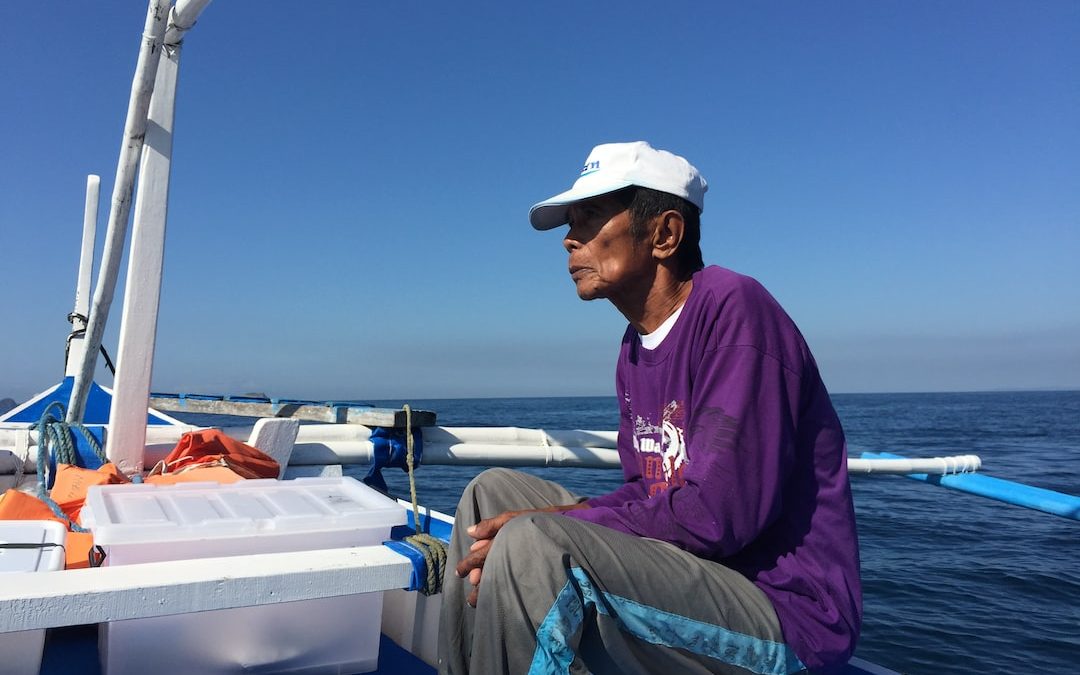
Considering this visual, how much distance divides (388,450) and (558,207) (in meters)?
2.56

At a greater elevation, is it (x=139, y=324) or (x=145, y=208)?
(x=145, y=208)

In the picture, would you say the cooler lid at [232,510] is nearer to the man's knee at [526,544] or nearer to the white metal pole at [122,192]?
the man's knee at [526,544]

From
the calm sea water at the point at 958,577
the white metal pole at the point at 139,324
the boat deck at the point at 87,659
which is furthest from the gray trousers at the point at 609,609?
the calm sea water at the point at 958,577

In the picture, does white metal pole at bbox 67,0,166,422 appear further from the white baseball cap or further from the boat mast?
the white baseball cap

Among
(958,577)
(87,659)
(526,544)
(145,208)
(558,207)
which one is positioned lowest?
(958,577)

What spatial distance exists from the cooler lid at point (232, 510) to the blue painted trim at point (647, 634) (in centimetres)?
65

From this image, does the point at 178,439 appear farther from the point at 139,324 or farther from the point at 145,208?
the point at 145,208

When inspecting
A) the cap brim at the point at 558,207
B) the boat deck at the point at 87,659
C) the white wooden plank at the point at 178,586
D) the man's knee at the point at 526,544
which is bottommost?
the boat deck at the point at 87,659

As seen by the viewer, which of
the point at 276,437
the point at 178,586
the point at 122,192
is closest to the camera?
the point at 178,586

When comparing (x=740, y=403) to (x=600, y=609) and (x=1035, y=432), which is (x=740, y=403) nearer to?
(x=600, y=609)

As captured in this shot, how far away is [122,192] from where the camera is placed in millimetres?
3988

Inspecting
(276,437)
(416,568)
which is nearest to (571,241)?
(416,568)

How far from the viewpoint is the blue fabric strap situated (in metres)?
4.24

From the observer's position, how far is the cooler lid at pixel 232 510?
1.64 m
